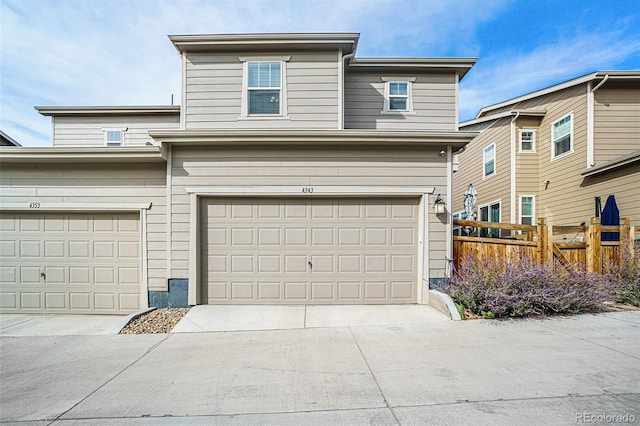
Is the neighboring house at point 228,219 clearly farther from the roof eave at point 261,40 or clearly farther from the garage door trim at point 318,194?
the roof eave at point 261,40

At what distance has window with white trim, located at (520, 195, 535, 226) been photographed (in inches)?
451

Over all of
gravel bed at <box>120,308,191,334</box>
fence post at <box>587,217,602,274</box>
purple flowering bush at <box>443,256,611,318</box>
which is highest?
fence post at <box>587,217,602,274</box>

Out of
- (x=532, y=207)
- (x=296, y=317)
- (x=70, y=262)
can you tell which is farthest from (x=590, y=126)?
(x=70, y=262)

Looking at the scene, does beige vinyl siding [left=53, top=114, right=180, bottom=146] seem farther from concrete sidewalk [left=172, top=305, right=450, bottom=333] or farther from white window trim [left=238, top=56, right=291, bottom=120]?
concrete sidewalk [left=172, top=305, right=450, bottom=333]

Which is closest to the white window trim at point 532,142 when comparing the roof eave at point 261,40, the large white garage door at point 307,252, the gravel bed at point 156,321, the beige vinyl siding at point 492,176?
the beige vinyl siding at point 492,176

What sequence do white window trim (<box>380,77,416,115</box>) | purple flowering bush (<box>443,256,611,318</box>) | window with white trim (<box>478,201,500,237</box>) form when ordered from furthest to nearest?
1. window with white trim (<box>478,201,500,237</box>)
2. white window trim (<box>380,77,416,115</box>)
3. purple flowering bush (<box>443,256,611,318</box>)

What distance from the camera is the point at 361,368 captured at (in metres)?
3.38

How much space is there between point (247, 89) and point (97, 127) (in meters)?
7.13

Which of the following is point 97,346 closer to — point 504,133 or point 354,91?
point 354,91

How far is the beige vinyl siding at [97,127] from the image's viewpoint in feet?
Result: 34.8

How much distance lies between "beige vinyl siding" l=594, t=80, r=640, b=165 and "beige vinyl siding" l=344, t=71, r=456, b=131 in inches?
215

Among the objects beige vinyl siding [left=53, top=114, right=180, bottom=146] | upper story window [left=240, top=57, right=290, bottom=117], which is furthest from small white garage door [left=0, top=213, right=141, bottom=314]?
beige vinyl siding [left=53, top=114, right=180, bottom=146]

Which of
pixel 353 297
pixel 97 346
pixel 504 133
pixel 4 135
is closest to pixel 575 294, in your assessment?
pixel 353 297

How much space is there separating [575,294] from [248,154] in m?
6.47
